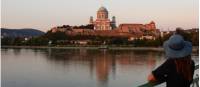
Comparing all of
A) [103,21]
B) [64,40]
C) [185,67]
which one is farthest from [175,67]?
[103,21]

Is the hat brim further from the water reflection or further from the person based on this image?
the water reflection

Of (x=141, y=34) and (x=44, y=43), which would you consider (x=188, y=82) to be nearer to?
(x=44, y=43)

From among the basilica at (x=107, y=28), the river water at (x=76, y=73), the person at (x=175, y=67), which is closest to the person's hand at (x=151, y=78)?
the person at (x=175, y=67)

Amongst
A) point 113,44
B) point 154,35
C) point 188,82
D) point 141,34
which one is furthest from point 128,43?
point 188,82

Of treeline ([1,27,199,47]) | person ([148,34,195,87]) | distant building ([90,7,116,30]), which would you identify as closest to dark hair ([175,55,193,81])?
person ([148,34,195,87])

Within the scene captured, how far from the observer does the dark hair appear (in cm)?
113

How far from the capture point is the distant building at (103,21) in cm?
5500

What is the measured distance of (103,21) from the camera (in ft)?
185

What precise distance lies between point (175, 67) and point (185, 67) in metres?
0.03

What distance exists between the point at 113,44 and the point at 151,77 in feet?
151

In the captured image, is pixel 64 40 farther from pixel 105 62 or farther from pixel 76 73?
pixel 76 73

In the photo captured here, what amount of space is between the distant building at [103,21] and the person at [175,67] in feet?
176

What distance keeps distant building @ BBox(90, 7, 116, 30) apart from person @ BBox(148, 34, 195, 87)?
→ 176 ft

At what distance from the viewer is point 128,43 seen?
4619cm
